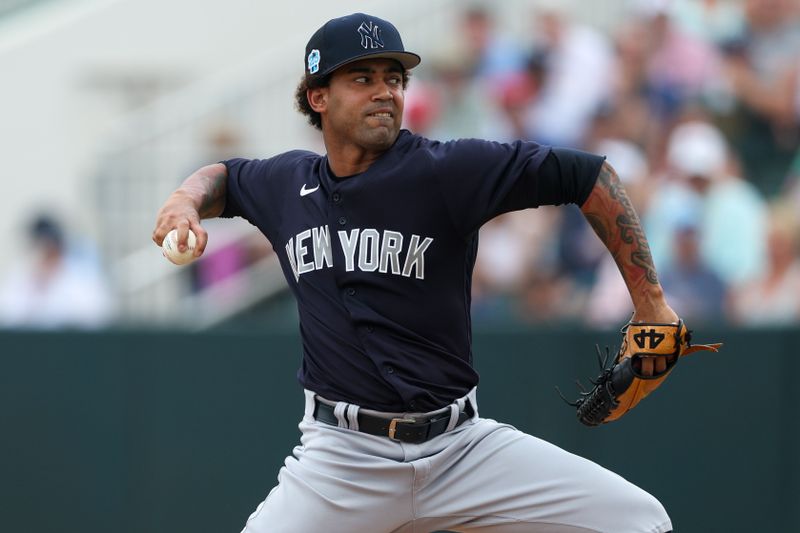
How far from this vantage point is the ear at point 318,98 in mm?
4758

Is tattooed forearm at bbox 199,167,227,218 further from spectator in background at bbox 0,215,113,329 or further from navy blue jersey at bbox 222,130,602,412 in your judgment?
spectator in background at bbox 0,215,113,329

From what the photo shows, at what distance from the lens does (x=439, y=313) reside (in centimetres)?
460

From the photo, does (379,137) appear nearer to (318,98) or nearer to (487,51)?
(318,98)

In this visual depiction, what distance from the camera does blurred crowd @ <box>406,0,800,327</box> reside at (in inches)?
312

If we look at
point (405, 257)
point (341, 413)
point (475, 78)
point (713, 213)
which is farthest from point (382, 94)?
point (475, 78)

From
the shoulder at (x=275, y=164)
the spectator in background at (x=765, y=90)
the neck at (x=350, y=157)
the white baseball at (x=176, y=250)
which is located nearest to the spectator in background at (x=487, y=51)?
the spectator in background at (x=765, y=90)

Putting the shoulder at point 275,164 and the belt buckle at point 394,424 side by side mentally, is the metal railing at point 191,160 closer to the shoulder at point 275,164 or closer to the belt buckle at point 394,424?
the shoulder at point 275,164

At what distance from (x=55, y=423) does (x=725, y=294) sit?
4026mm

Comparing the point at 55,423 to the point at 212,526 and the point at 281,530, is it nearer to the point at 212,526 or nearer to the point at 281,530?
the point at 212,526

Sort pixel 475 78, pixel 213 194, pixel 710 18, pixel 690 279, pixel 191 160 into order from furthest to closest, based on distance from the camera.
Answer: pixel 191 160 → pixel 475 78 → pixel 710 18 → pixel 690 279 → pixel 213 194

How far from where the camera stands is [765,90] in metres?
8.83

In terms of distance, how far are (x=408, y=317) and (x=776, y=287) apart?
Result: 3.85 m

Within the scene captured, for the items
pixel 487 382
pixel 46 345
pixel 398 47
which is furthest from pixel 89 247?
pixel 398 47

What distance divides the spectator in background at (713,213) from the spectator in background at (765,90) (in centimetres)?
50
